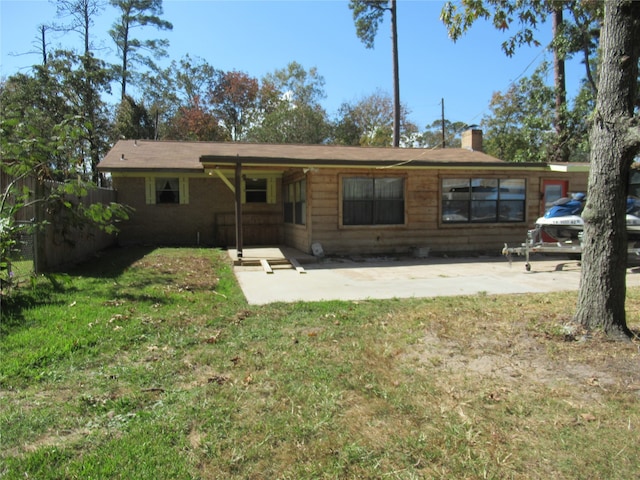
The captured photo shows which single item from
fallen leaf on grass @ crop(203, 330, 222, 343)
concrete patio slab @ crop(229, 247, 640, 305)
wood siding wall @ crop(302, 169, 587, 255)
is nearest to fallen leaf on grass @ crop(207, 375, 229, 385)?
fallen leaf on grass @ crop(203, 330, 222, 343)

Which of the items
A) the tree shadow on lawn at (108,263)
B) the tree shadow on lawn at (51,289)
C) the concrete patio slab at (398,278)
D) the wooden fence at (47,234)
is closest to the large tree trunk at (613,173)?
the concrete patio slab at (398,278)

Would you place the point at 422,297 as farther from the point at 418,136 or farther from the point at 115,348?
the point at 418,136

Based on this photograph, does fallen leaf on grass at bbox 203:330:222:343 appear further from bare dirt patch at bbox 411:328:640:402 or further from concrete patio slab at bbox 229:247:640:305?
bare dirt patch at bbox 411:328:640:402

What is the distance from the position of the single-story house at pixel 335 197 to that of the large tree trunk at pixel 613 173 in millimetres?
6839

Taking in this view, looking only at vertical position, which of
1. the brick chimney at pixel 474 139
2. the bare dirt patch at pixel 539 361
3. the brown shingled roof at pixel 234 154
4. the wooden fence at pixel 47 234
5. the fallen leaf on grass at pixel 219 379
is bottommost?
the fallen leaf on grass at pixel 219 379

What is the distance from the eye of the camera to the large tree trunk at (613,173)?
4387mm

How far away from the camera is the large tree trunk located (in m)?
4.39

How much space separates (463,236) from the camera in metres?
12.6

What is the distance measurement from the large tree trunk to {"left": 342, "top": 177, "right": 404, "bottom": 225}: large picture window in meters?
7.50

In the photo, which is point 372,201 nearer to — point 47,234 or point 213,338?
point 47,234

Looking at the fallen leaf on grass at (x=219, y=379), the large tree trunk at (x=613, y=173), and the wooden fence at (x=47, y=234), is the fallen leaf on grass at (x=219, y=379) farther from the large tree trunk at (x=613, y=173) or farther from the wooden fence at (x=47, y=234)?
the wooden fence at (x=47, y=234)

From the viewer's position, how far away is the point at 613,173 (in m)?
4.41

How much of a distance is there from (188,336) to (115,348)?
0.71m

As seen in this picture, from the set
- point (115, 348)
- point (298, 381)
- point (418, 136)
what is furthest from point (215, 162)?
point (418, 136)
